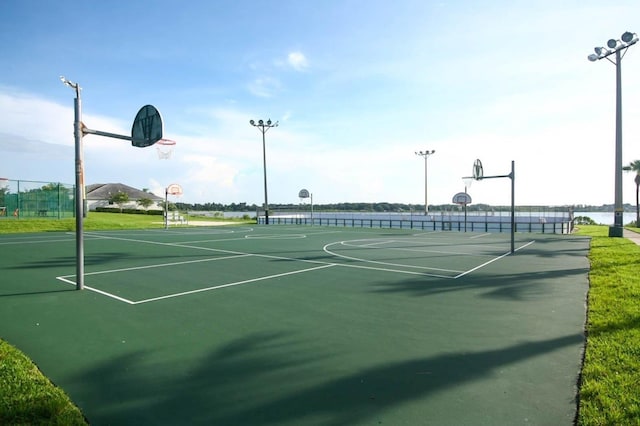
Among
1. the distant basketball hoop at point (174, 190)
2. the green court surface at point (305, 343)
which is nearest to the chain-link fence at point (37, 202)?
the distant basketball hoop at point (174, 190)

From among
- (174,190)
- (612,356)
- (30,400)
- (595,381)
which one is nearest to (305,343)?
(30,400)

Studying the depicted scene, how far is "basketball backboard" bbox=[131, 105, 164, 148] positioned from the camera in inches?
329

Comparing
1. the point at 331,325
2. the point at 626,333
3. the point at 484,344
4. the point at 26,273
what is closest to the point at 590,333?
the point at 626,333

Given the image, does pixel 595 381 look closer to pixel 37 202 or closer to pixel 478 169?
pixel 478 169

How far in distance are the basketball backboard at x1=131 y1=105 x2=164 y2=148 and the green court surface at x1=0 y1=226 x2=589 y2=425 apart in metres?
3.11

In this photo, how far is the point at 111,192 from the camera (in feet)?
236

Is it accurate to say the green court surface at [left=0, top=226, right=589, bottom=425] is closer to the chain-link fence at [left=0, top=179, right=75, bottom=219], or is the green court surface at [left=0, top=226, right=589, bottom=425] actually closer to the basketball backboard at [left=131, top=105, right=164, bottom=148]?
the basketball backboard at [left=131, top=105, right=164, bottom=148]

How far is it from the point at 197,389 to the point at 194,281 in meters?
5.51

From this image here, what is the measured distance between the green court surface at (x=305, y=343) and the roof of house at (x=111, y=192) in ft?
222

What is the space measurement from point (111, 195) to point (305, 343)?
72443mm

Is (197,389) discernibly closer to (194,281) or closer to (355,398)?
(355,398)

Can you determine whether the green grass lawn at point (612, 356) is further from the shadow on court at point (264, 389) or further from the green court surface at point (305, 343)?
the shadow on court at point (264, 389)

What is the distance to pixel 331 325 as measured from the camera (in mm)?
5551

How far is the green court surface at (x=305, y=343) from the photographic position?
3293 mm
